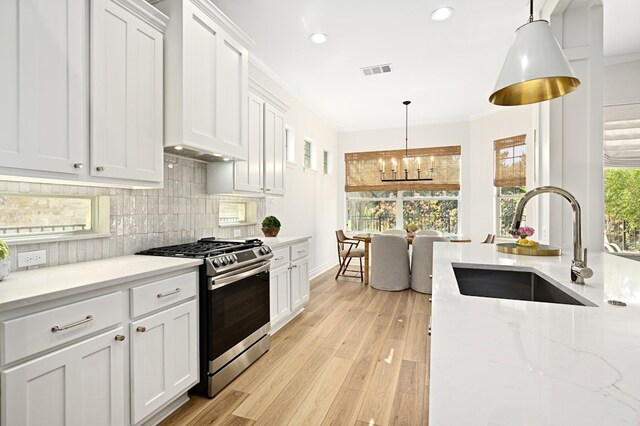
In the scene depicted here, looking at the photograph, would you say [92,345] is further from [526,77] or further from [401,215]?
[401,215]

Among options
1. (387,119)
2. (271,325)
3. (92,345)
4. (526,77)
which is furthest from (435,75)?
(92,345)

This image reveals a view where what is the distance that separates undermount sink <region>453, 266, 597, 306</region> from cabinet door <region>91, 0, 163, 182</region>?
201 cm

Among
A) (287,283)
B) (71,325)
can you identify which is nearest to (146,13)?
(71,325)

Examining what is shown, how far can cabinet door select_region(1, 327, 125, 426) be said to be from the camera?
1.18 m

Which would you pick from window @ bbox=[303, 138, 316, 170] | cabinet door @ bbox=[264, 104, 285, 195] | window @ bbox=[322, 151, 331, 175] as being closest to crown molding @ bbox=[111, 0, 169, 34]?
cabinet door @ bbox=[264, 104, 285, 195]

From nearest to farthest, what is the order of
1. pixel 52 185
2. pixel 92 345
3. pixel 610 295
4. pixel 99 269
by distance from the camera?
pixel 610 295, pixel 92 345, pixel 99 269, pixel 52 185

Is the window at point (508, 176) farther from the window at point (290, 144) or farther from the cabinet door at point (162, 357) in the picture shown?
the cabinet door at point (162, 357)

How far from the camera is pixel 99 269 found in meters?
1.70

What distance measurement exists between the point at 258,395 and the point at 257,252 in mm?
1013

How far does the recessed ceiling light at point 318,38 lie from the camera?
10.5 ft

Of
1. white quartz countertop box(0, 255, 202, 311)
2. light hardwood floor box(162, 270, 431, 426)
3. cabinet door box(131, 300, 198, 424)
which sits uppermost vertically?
white quartz countertop box(0, 255, 202, 311)

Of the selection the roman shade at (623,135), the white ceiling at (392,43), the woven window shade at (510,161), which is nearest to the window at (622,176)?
the roman shade at (623,135)

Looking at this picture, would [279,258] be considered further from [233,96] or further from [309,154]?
[309,154]

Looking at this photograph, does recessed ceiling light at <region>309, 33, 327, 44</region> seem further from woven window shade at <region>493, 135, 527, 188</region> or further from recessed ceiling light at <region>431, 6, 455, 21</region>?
woven window shade at <region>493, 135, 527, 188</region>
